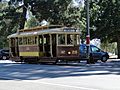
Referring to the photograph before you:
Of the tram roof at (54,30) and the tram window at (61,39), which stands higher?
the tram roof at (54,30)

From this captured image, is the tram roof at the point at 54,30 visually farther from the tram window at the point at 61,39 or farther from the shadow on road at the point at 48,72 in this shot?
the shadow on road at the point at 48,72

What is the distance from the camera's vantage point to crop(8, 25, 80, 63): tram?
1233 inches

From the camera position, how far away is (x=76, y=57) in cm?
3142

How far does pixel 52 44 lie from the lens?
3177 centimetres

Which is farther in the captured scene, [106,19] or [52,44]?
[106,19]

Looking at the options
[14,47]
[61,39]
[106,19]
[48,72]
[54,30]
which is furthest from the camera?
[106,19]

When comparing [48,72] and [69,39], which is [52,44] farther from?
[48,72]

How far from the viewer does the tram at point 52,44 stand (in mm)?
31312

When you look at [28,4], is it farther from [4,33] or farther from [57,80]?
[57,80]

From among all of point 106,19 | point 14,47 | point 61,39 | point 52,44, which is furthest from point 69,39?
point 106,19

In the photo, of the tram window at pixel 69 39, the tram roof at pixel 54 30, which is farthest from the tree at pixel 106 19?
the tram window at pixel 69 39

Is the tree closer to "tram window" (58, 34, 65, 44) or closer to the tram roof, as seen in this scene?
the tram roof

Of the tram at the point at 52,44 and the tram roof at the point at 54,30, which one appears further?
the tram roof at the point at 54,30

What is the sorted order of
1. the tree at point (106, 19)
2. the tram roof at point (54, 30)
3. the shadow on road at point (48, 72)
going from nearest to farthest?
the shadow on road at point (48, 72) < the tram roof at point (54, 30) < the tree at point (106, 19)
